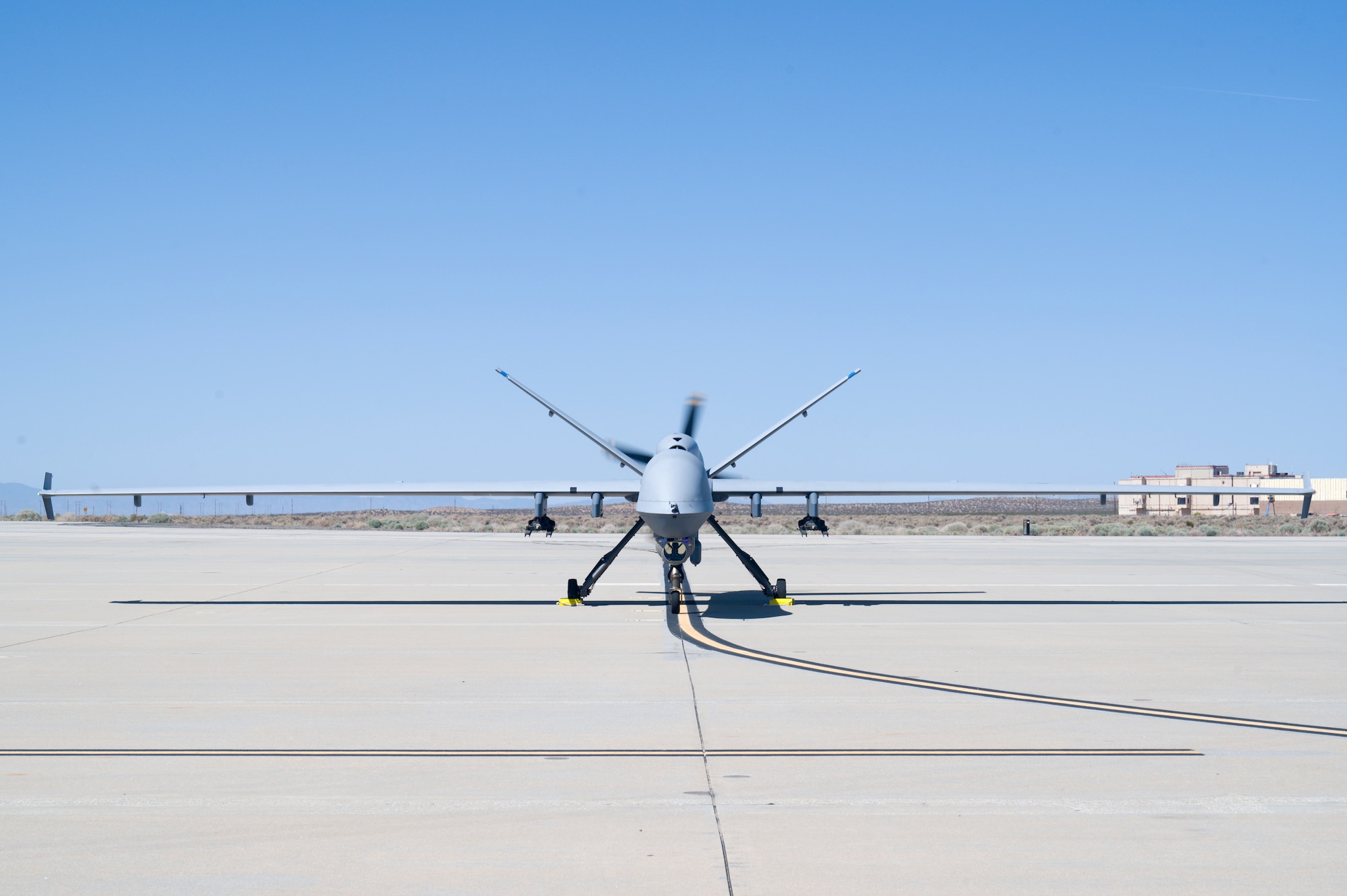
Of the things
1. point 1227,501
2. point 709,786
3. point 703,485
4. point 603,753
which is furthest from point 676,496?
point 1227,501

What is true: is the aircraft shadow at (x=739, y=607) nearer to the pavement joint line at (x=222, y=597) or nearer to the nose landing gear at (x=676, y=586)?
the nose landing gear at (x=676, y=586)

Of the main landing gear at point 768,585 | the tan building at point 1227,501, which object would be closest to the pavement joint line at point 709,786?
the main landing gear at point 768,585

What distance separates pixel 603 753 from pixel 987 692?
499 centimetres

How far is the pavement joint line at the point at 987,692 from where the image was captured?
372 inches

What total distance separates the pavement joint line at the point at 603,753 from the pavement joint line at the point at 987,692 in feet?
4.97

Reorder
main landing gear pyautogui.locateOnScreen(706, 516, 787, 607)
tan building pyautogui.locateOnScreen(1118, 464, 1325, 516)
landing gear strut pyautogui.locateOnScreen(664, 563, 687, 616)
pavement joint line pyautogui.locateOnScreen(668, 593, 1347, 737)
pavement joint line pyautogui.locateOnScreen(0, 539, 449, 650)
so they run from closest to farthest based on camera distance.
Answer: pavement joint line pyautogui.locateOnScreen(668, 593, 1347, 737) < pavement joint line pyautogui.locateOnScreen(0, 539, 449, 650) < landing gear strut pyautogui.locateOnScreen(664, 563, 687, 616) < main landing gear pyautogui.locateOnScreen(706, 516, 787, 607) < tan building pyautogui.locateOnScreen(1118, 464, 1325, 516)

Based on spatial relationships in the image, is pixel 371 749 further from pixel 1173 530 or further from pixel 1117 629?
pixel 1173 530

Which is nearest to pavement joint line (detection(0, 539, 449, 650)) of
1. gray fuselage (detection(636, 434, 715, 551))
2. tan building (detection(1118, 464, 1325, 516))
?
gray fuselage (detection(636, 434, 715, 551))

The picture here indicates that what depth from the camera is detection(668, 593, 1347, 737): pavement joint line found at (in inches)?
372

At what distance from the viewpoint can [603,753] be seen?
8422 millimetres

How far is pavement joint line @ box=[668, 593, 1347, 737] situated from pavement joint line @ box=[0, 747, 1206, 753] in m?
1.52

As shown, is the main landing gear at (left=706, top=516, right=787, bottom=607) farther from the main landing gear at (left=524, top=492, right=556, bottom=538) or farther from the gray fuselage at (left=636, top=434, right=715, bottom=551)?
the main landing gear at (left=524, top=492, right=556, bottom=538)

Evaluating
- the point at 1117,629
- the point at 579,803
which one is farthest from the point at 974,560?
the point at 579,803

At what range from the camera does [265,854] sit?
19.5ft
